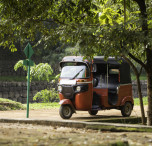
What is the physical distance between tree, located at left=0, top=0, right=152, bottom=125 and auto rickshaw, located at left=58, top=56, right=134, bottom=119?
1846 millimetres

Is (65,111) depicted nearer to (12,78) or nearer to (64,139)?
(64,139)

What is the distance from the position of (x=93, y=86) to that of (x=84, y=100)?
3.15 ft

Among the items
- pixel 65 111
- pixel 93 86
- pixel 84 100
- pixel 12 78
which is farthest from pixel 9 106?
pixel 12 78

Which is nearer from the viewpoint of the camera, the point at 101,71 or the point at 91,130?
the point at 91,130

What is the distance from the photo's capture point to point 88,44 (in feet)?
32.0

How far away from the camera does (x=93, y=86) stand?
13914 mm

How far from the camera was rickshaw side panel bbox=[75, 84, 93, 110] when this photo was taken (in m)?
13.0

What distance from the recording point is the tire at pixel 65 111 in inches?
507

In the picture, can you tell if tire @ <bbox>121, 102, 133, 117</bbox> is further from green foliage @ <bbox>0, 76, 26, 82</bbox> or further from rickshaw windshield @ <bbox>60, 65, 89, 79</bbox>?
green foliage @ <bbox>0, 76, 26, 82</bbox>

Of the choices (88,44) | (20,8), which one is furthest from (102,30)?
(20,8)

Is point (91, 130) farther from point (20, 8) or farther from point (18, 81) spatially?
point (18, 81)

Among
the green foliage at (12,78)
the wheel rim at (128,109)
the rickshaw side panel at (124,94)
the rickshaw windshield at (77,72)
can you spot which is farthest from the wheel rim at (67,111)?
the green foliage at (12,78)

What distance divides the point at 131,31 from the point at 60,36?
1939mm

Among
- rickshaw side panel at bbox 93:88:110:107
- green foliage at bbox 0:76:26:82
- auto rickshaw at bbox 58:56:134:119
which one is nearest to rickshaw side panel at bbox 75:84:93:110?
auto rickshaw at bbox 58:56:134:119
